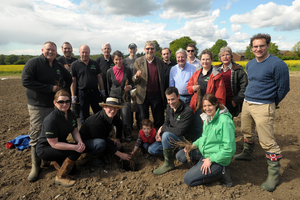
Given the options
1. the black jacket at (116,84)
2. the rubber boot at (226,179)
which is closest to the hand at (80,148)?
the black jacket at (116,84)

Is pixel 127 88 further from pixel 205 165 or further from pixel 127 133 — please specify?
pixel 205 165

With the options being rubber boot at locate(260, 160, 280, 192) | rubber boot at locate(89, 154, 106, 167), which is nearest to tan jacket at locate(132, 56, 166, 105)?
rubber boot at locate(89, 154, 106, 167)

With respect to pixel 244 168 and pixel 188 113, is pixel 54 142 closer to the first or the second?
pixel 188 113

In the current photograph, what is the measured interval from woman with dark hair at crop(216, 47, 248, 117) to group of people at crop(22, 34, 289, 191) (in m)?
0.02

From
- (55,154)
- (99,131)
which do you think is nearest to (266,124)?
(99,131)

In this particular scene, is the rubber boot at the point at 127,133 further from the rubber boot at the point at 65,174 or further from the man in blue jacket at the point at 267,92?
the man in blue jacket at the point at 267,92

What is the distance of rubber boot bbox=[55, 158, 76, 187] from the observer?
10.5 ft

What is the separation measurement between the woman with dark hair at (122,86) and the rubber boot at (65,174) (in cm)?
178

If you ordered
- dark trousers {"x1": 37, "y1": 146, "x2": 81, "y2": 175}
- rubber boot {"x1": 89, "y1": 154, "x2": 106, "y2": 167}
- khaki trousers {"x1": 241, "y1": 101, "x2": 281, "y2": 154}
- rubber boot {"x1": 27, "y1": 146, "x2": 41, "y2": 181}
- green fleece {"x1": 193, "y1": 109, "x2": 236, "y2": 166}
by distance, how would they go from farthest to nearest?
rubber boot {"x1": 89, "y1": 154, "x2": 106, "y2": 167} < rubber boot {"x1": 27, "y1": 146, "x2": 41, "y2": 181} < dark trousers {"x1": 37, "y1": 146, "x2": 81, "y2": 175} < khaki trousers {"x1": 241, "y1": 101, "x2": 281, "y2": 154} < green fleece {"x1": 193, "y1": 109, "x2": 236, "y2": 166}

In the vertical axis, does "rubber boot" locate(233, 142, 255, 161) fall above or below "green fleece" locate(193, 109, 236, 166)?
below

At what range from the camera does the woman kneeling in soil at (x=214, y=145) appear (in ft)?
9.23

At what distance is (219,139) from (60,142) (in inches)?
105

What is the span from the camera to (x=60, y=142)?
3.19m

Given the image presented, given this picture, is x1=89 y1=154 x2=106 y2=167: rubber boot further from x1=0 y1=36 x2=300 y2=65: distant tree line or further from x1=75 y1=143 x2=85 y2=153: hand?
x1=0 y1=36 x2=300 y2=65: distant tree line
